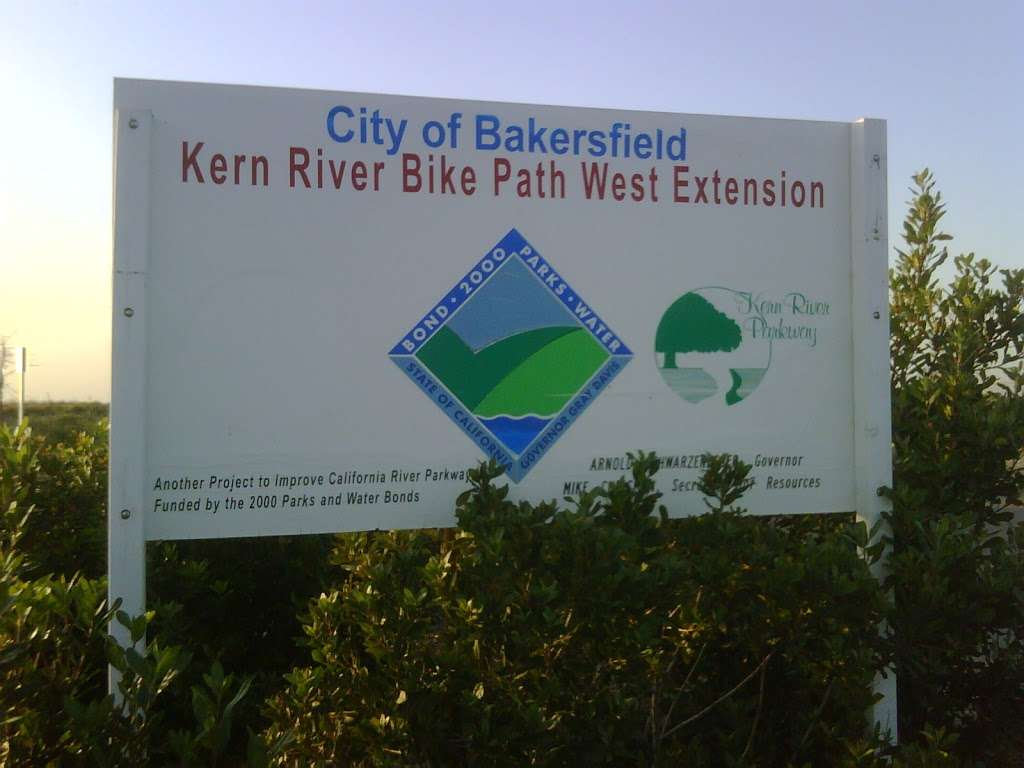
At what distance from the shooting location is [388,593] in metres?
3.16

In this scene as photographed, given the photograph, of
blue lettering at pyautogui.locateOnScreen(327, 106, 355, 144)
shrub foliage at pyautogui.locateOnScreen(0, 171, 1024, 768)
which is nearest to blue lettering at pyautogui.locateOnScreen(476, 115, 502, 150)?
blue lettering at pyautogui.locateOnScreen(327, 106, 355, 144)

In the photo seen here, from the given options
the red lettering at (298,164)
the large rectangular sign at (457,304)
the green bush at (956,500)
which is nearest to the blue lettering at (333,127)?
the large rectangular sign at (457,304)

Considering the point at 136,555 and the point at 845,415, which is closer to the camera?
the point at 136,555

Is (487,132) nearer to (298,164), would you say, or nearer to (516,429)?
(298,164)

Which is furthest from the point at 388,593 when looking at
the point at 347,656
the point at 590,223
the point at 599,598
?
the point at 590,223

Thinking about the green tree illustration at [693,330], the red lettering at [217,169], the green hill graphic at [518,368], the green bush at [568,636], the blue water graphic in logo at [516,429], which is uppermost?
the red lettering at [217,169]

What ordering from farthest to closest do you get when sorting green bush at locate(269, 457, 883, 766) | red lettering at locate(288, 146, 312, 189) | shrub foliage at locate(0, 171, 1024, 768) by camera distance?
red lettering at locate(288, 146, 312, 189)
green bush at locate(269, 457, 883, 766)
shrub foliage at locate(0, 171, 1024, 768)

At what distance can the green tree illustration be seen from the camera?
3730 millimetres

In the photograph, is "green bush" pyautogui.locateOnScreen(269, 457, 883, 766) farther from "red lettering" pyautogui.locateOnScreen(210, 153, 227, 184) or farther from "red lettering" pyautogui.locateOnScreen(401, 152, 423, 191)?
"red lettering" pyautogui.locateOnScreen(210, 153, 227, 184)

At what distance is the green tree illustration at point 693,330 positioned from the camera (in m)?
3.73

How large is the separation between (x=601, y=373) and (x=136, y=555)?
5.58 feet

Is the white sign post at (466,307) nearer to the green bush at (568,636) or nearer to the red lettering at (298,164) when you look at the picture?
the red lettering at (298,164)

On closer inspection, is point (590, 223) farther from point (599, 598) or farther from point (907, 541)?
point (907, 541)

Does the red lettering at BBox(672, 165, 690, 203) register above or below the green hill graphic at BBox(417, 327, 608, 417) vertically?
above
